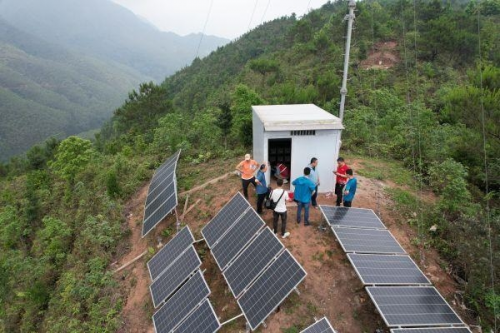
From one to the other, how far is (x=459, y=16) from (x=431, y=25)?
5.35m

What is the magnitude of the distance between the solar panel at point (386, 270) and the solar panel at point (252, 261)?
2.06m

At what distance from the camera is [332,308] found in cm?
785

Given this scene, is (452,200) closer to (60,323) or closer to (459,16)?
(60,323)

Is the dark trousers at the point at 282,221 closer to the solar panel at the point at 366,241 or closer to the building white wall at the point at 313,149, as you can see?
the solar panel at the point at 366,241

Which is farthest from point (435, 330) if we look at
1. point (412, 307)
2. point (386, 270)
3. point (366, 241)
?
point (366, 241)

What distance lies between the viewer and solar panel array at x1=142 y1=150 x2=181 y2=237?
37.1ft

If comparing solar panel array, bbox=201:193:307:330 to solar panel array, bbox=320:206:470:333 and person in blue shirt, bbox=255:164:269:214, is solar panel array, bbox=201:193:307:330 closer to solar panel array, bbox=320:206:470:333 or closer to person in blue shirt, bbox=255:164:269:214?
person in blue shirt, bbox=255:164:269:214

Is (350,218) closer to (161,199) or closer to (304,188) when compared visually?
(304,188)

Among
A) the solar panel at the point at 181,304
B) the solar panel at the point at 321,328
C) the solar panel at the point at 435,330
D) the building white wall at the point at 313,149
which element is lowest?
the solar panel at the point at 181,304

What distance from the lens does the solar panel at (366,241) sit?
836 cm

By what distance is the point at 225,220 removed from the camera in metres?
9.86

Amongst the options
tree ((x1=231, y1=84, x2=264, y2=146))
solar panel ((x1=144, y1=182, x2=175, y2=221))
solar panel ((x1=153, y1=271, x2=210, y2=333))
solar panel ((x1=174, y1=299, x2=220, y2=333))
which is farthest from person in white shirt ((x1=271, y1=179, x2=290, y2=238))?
tree ((x1=231, y1=84, x2=264, y2=146))

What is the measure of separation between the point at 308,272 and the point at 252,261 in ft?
5.59

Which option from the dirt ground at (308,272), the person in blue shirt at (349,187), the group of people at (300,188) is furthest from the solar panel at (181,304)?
the person in blue shirt at (349,187)
